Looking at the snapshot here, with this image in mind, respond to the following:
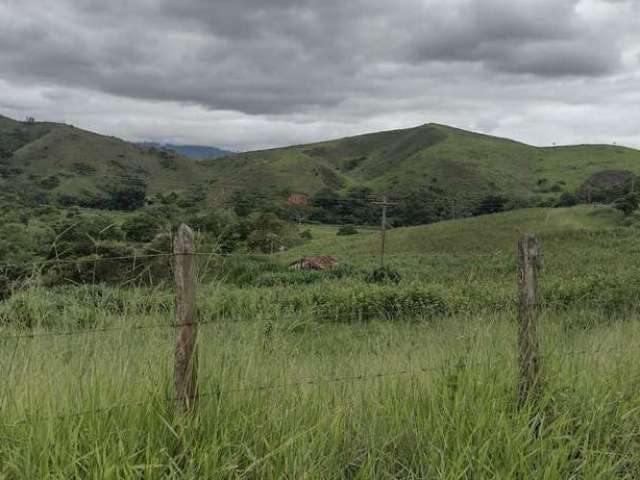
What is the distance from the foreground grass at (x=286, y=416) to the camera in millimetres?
3189

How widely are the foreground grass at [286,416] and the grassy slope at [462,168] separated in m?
101

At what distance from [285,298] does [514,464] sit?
1219cm

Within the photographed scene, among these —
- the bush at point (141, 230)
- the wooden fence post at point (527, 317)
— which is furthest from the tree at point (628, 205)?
the wooden fence post at point (527, 317)

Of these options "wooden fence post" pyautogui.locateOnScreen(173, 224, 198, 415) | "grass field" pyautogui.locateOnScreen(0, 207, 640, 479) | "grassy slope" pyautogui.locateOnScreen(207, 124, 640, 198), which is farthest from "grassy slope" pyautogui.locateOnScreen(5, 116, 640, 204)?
"wooden fence post" pyautogui.locateOnScreen(173, 224, 198, 415)

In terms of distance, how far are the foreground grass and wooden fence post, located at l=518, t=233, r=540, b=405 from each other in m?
0.12

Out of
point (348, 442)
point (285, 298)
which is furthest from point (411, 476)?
point (285, 298)

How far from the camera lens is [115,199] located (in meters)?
99.6

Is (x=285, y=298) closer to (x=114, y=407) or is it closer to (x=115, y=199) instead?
(x=114, y=407)

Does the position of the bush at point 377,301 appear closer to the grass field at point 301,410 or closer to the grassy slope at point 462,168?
the grass field at point 301,410

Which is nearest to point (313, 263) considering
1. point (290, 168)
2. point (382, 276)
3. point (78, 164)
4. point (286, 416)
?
point (382, 276)

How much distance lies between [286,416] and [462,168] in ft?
417

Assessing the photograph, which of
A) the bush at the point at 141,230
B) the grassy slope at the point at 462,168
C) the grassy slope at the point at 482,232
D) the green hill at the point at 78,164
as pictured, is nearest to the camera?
the bush at the point at 141,230

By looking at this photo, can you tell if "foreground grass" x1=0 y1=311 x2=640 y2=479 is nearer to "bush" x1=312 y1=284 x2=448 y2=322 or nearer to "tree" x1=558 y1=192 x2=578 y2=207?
"bush" x1=312 y1=284 x2=448 y2=322

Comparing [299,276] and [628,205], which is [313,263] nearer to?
[299,276]
